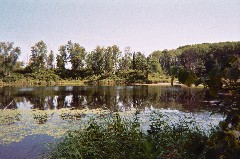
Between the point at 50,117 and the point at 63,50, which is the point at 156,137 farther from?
the point at 63,50

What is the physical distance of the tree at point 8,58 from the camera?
90188 mm

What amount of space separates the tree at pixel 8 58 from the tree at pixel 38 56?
19.3ft

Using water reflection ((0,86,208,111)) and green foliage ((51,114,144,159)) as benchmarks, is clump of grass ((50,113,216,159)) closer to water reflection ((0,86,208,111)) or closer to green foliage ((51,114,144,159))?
green foliage ((51,114,144,159))

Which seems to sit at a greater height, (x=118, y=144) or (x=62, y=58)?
(x=62, y=58)

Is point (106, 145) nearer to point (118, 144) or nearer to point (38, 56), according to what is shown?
point (118, 144)

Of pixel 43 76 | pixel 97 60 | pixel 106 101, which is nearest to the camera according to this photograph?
pixel 106 101

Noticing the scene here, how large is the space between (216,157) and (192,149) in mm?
230

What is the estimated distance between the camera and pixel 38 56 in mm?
98250

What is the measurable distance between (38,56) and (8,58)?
11179 mm

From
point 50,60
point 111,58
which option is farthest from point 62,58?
point 111,58

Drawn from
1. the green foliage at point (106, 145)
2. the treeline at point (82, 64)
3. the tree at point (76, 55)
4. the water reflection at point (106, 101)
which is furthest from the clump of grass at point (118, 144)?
the tree at point (76, 55)

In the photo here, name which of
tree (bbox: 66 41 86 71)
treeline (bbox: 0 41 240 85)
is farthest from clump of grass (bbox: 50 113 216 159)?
tree (bbox: 66 41 86 71)

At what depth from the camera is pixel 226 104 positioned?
2393 mm

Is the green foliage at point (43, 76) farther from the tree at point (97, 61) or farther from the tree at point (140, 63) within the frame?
the tree at point (140, 63)
